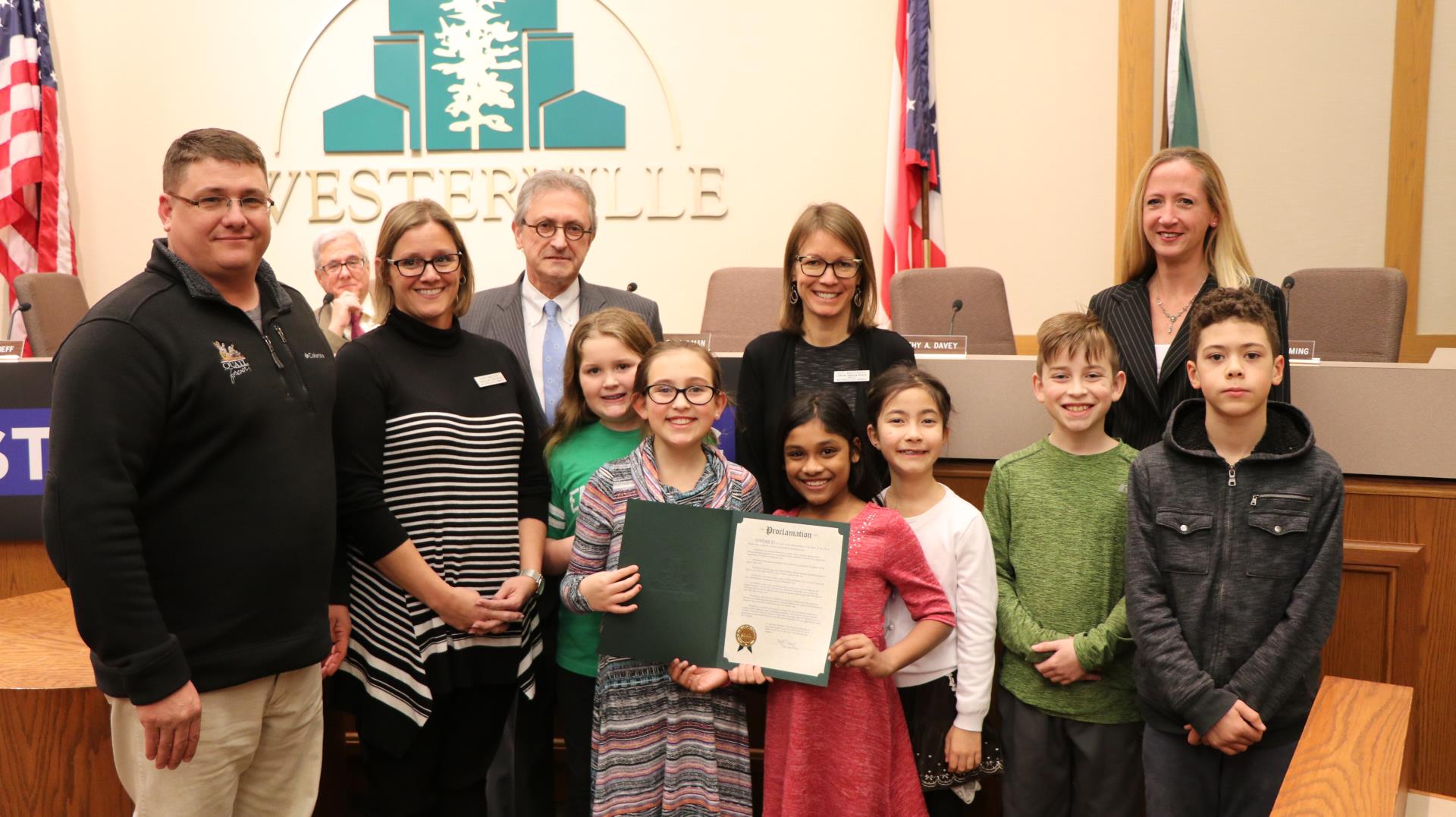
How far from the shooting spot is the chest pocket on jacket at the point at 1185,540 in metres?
1.87

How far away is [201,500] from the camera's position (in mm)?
1619

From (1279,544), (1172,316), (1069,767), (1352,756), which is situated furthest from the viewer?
(1172,316)

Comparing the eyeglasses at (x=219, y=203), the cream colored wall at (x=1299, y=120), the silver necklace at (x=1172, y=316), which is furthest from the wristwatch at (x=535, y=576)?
the cream colored wall at (x=1299, y=120)

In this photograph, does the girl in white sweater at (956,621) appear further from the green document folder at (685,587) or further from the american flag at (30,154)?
the american flag at (30,154)

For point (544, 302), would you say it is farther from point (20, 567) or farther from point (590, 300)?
point (20, 567)

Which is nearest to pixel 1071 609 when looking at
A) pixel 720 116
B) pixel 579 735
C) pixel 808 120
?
pixel 579 735

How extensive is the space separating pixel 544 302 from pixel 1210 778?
1.84 m

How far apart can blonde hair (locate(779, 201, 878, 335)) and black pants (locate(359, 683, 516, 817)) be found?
1033 millimetres

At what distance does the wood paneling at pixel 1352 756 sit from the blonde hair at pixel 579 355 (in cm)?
143

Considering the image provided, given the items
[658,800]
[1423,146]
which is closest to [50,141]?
[658,800]

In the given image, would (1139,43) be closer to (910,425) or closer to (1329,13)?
(1329,13)

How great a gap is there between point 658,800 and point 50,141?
6.07 metres

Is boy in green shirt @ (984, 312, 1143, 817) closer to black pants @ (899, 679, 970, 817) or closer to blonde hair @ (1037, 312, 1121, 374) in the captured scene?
blonde hair @ (1037, 312, 1121, 374)

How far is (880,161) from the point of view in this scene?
567cm
